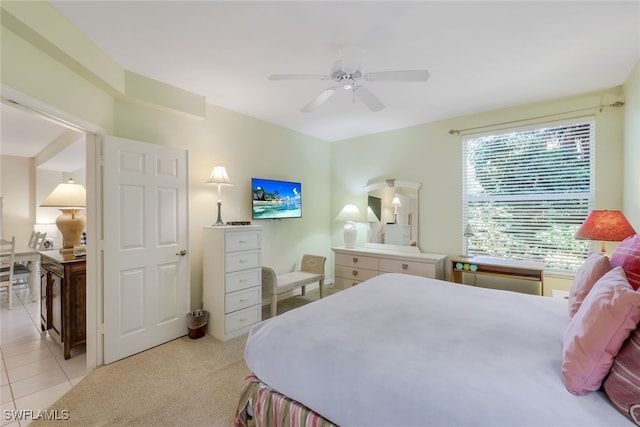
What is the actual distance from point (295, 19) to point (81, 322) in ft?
10.3

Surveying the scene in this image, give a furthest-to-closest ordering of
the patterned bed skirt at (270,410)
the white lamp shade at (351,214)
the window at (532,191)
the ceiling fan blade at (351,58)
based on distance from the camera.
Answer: the white lamp shade at (351,214) < the window at (532,191) < the ceiling fan blade at (351,58) < the patterned bed skirt at (270,410)

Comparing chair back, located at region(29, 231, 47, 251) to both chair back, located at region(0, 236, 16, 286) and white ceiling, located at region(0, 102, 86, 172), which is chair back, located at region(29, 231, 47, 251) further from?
white ceiling, located at region(0, 102, 86, 172)

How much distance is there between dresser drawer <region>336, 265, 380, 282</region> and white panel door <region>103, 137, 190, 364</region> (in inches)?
84.7

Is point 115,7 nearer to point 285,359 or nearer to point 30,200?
point 285,359

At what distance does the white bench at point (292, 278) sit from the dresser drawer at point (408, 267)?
→ 85cm

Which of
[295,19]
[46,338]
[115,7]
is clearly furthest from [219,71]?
[46,338]

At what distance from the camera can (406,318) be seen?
5.61 feet

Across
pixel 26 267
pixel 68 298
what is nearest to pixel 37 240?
pixel 26 267

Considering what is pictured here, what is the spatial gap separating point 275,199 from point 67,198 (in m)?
2.25

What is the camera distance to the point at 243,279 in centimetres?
309

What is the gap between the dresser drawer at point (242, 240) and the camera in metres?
2.95

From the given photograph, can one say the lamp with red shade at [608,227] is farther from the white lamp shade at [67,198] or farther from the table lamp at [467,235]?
the white lamp shade at [67,198]

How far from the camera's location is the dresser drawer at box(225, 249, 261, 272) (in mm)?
2947

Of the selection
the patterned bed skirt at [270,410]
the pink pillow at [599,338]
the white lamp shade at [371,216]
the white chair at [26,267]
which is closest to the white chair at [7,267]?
the white chair at [26,267]
